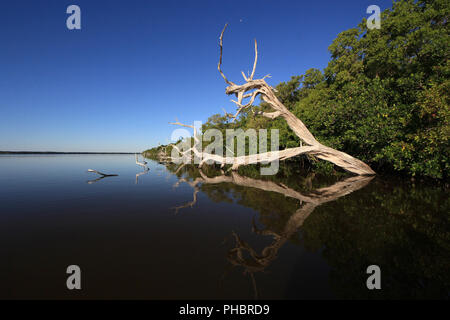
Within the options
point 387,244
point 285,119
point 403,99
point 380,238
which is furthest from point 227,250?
point 403,99

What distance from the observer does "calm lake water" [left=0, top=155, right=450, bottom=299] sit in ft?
8.38

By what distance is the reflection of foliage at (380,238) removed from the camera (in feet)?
8.70

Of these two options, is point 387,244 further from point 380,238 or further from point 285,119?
point 285,119

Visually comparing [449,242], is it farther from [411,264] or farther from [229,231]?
[229,231]

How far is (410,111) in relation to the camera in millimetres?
10867

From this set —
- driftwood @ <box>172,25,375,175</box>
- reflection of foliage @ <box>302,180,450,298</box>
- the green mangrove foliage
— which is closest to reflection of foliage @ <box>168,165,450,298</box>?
reflection of foliage @ <box>302,180,450,298</box>

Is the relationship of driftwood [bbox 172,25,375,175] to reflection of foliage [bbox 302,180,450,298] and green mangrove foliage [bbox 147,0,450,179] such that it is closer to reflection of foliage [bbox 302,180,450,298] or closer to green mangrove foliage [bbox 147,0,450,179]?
green mangrove foliage [bbox 147,0,450,179]

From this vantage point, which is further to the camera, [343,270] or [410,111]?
[410,111]

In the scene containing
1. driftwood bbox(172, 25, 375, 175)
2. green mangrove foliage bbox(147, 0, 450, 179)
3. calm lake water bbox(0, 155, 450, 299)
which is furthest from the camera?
driftwood bbox(172, 25, 375, 175)

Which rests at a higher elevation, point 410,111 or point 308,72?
point 308,72

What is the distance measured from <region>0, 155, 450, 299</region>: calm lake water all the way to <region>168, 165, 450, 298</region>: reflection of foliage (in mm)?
21

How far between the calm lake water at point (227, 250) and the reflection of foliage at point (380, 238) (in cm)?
2
